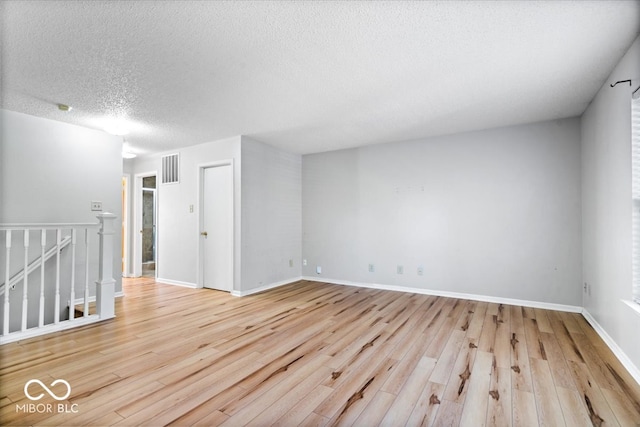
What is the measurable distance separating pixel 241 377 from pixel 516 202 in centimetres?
405

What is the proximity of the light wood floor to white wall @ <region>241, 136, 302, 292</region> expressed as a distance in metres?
1.29

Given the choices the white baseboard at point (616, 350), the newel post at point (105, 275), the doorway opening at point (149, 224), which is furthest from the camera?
the doorway opening at point (149, 224)

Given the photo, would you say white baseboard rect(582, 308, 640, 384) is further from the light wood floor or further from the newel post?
the newel post

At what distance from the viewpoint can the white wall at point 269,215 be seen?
185 inches

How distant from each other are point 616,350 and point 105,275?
510 centimetres

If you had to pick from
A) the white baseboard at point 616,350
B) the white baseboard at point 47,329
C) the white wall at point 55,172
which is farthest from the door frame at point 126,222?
the white baseboard at point 616,350

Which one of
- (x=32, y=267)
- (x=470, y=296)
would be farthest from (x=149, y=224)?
(x=470, y=296)

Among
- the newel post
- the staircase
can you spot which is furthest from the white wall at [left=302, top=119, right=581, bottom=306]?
the staircase

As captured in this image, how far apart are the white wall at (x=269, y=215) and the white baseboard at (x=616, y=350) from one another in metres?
4.24

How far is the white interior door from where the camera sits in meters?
4.76

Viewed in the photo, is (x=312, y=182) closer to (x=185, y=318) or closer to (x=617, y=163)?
(x=185, y=318)

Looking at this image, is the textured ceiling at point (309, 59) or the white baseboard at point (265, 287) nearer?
the textured ceiling at point (309, 59)

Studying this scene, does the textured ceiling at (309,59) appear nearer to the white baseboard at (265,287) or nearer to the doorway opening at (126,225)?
the doorway opening at (126,225)

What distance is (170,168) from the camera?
5473mm
